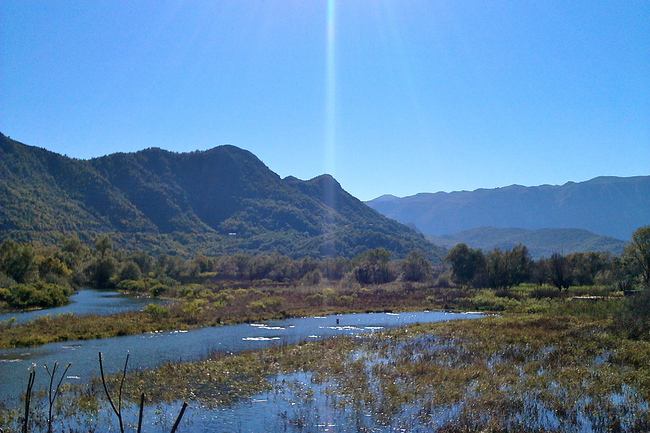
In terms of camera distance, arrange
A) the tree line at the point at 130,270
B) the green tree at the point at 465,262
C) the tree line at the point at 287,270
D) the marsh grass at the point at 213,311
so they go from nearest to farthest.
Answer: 1. the marsh grass at the point at 213,311
2. the tree line at the point at 287,270
3. the tree line at the point at 130,270
4. the green tree at the point at 465,262

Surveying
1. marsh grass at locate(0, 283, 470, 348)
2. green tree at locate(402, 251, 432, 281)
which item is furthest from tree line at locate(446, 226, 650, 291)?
green tree at locate(402, 251, 432, 281)

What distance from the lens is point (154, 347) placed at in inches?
1298

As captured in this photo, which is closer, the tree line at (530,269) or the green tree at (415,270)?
the tree line at (530,269)

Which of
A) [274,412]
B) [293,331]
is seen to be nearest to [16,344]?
[293,331]

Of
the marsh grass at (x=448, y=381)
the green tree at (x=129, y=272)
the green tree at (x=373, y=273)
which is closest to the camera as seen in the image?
the marsh grass at (x=448, y=381)

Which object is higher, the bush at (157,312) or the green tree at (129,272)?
the green tree at (129,272)

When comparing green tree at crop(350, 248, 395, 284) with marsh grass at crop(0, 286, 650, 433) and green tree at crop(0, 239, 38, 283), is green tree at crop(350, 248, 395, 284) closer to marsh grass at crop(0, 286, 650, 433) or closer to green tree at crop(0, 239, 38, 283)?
green tree at crop(0, 239, 38, 283)

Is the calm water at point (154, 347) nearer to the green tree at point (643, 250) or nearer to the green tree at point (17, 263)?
the green tree at point (643, 250)

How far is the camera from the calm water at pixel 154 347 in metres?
25.1

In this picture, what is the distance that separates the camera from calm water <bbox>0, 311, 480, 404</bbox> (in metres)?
25.1

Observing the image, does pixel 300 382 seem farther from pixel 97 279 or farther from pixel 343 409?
pixel 97 279

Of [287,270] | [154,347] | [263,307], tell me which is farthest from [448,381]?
[287,270]

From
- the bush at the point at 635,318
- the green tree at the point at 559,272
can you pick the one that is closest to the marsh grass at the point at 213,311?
the green tree at the point at 559,272

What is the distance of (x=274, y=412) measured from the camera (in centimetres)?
1845
